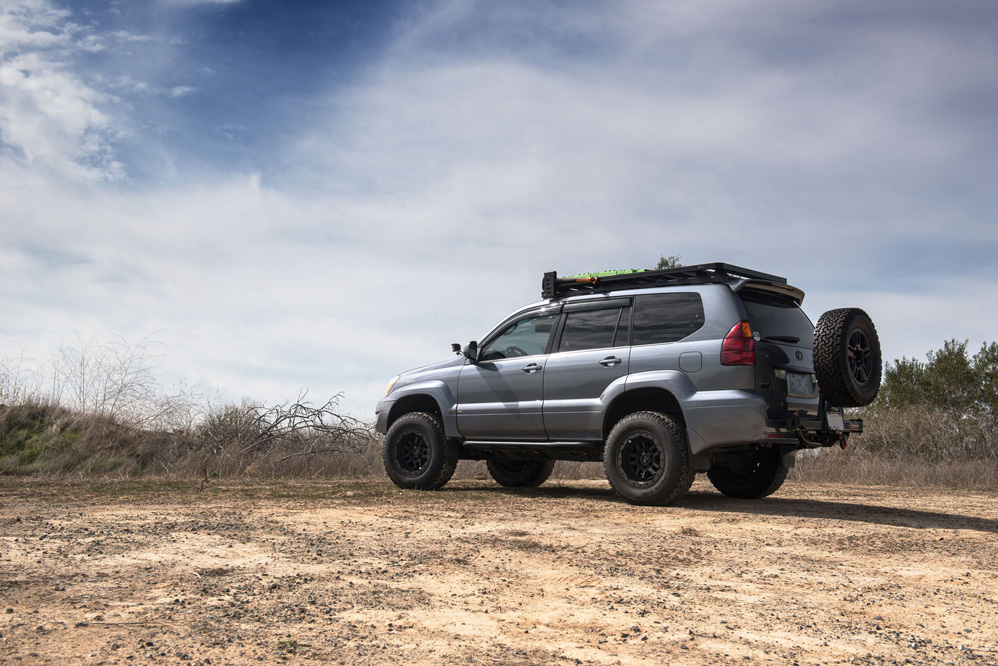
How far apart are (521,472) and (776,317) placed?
394 centimetres

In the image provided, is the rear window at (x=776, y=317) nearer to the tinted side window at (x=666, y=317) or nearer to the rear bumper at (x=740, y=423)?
the tinted side window at (x=666, y=317)

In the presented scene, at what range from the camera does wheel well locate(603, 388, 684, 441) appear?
25.4 ft

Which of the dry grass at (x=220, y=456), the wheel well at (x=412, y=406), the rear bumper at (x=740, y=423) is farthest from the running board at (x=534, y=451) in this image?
the dry grass at (x=220, y=456)

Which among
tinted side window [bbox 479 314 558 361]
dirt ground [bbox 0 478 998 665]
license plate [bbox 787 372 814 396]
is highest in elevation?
tinted side window [bbox 479 314 558 361]

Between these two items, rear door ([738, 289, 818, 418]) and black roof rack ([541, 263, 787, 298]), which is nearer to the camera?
rear door ([738, 289, 818, 418])

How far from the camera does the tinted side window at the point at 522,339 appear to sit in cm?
880

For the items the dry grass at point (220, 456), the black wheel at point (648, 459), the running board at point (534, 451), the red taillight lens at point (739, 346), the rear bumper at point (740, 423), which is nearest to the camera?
the rear bumper at point (740, 423)

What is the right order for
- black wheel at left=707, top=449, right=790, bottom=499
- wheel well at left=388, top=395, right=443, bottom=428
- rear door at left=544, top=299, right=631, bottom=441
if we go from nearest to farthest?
rear door at left=544, top=299, right=631, bottom=441 < black wheel at left=707, top=449, right=790, bottom=499 < wheel well at left=388, top=395, right=443, bottom=428

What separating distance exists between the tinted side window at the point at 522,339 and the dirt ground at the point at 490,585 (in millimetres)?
2034

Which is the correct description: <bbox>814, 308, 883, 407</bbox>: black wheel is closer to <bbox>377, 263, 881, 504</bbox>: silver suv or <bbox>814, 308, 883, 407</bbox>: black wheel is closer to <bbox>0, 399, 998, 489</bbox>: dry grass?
<bbox>377, 263, 881, 504</bbox>: silver suv

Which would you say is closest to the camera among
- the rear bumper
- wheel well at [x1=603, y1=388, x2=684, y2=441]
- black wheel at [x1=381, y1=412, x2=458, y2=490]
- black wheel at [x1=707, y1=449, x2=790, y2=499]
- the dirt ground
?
the dirt ground

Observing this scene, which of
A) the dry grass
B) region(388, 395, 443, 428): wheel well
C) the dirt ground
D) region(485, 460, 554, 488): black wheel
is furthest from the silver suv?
the dry grass

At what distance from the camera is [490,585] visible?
14.1 feet

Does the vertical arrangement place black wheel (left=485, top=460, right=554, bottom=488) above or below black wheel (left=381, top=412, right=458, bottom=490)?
below
